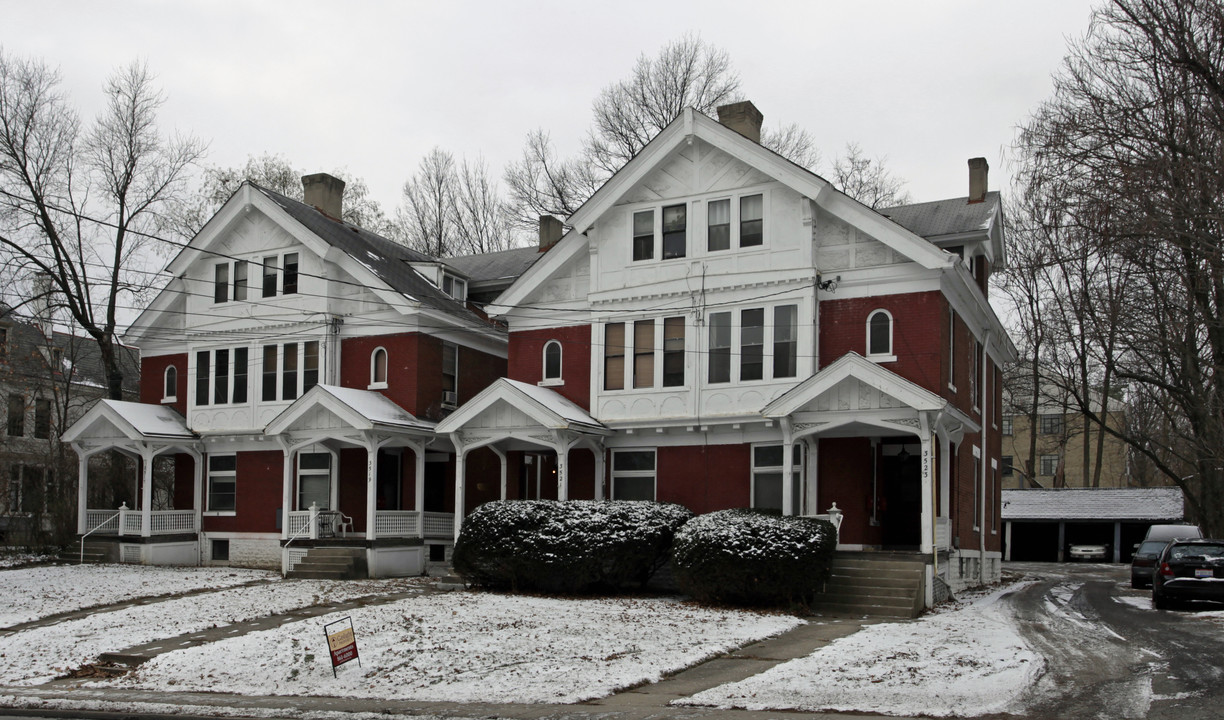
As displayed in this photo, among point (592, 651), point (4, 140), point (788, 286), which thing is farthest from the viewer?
point (4, 140)

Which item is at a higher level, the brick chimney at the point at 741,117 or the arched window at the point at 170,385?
the brick chimney at the point at 741,117

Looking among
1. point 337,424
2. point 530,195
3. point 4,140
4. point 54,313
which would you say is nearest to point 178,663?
point 337,424

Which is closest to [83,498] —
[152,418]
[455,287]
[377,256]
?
[152,418]

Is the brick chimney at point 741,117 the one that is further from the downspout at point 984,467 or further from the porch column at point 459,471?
the porch column at point 459,471

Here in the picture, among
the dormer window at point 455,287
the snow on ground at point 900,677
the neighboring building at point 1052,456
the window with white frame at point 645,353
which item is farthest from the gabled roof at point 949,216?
the neighboring building at point 1052,456

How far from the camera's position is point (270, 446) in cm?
3052

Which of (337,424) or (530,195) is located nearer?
(337,424)

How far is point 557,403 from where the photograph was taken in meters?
25.4

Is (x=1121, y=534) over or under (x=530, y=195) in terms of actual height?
under

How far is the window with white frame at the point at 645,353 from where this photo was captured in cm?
2547

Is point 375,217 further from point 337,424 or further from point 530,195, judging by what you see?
point 337,424

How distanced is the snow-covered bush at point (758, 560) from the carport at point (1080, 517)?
3333 cm

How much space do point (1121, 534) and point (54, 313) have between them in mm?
46464

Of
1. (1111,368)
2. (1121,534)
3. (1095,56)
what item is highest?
(1095,56)
